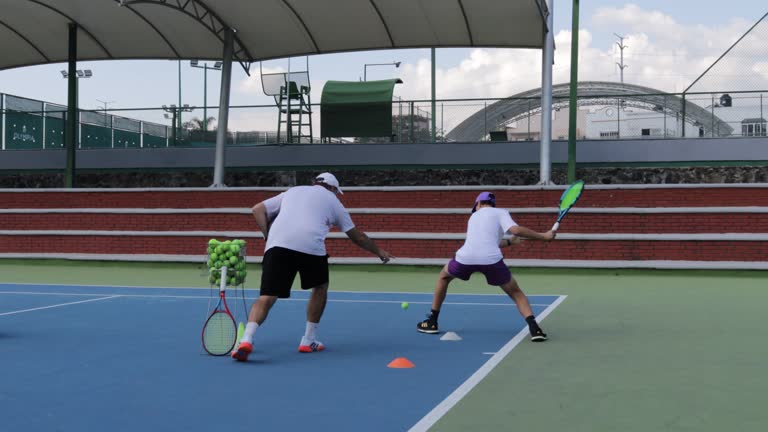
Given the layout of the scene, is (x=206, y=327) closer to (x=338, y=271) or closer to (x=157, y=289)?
(x=157, y=289)

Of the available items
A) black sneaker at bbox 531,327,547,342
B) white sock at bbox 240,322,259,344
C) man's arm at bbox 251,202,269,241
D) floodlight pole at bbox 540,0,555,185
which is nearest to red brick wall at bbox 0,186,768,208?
floodlight pole at bbox 540,0,555,185

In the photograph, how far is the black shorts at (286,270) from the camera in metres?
8.54

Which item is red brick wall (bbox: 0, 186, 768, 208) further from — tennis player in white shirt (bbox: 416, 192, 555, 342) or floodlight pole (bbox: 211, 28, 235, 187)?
tennis player in white shirt (bbox: 416, 192, 555, 342)

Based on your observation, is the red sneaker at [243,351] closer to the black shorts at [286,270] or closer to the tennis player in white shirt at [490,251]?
the black shorts at [286,270]

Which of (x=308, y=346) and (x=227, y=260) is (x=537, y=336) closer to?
(x=308, y=346)

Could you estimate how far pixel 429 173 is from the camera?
2639 centimetres

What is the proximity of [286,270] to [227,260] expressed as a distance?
1.99 ft

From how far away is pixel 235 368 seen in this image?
8062 mm

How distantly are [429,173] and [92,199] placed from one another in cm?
911

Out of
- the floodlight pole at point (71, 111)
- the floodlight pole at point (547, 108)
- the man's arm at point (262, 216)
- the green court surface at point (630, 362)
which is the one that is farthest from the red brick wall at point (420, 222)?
the man's arm at point (262, 216)

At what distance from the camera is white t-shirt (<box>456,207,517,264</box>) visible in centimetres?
973

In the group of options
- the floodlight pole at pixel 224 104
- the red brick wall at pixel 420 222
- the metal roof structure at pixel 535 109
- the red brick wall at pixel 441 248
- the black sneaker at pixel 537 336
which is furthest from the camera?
the metal roof structure at pixel 535 109

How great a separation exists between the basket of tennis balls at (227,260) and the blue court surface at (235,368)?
741 millimetres

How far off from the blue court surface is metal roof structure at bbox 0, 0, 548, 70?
11.1 metres
